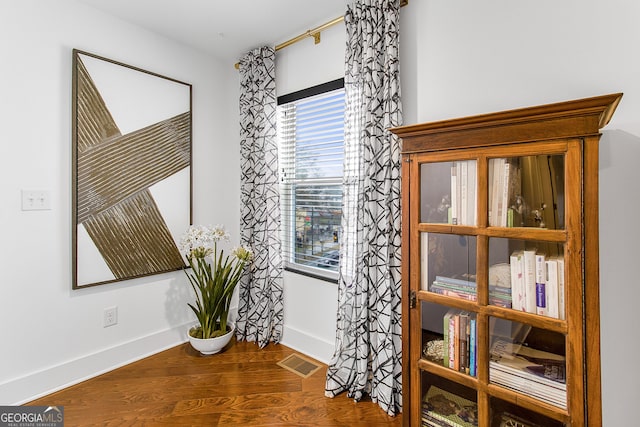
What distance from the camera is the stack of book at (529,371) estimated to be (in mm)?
1036

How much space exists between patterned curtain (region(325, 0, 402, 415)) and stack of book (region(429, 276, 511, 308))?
0.51 m

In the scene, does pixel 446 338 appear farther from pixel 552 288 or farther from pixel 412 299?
pixel 552 288

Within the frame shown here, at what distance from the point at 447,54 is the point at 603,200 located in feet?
3.16

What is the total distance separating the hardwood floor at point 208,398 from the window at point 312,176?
801 millimetres

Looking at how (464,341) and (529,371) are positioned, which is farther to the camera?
(464,341)

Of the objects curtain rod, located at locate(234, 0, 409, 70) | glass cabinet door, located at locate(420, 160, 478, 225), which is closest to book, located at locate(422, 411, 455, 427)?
glass cabinet door, located at locate(420, 160, 478, 225)

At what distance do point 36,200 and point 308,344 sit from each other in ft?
6.88

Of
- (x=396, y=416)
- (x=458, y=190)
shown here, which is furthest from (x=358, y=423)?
(x=458, y=190)

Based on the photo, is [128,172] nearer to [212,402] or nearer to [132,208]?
[132,208]

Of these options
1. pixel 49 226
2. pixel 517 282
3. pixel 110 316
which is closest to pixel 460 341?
pixel 517 282

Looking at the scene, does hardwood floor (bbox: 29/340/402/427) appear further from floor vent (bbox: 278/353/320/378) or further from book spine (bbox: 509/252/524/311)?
book spine (bbox: 509/252/524/311)

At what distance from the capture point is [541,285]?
1065 millimetres

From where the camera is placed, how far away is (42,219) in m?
1.93

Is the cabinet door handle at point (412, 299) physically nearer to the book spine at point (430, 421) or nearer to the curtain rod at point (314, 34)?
the book spine at point (430, 421)
